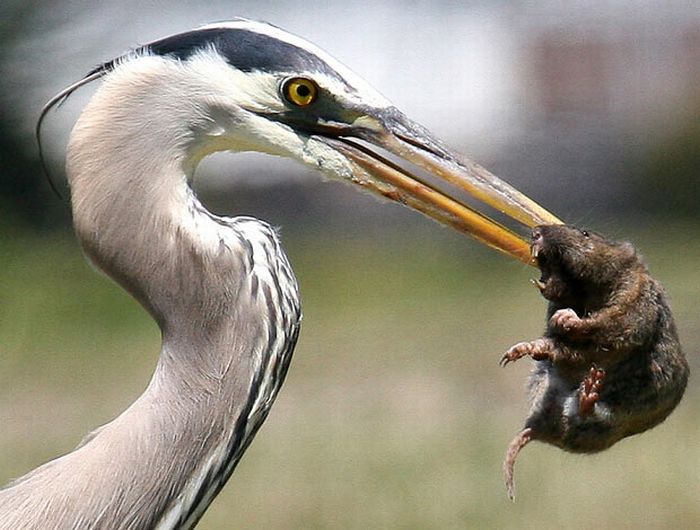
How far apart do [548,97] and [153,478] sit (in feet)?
53.1

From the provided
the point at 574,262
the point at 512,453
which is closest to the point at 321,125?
the point at 574,262

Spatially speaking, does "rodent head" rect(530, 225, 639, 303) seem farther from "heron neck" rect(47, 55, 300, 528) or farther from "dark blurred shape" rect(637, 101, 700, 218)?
"dark blurred shape" rect(637, 101, 700, 218)

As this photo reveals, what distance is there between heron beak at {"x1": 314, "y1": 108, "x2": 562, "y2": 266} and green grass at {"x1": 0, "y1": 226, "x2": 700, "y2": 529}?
206cm

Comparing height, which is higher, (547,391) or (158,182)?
(158,182)

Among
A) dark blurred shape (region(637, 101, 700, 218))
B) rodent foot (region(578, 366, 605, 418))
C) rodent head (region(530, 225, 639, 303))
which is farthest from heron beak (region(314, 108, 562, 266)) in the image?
dark blurred shape (region(637, 101, 700, 218))

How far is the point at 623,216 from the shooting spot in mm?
13461

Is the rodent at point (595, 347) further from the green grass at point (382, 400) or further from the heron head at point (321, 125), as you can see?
the green grass at point (382, 400)

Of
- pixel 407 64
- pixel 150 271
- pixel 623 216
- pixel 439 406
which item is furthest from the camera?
pixel 407 64

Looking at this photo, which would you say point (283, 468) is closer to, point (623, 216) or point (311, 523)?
point (311, 523)

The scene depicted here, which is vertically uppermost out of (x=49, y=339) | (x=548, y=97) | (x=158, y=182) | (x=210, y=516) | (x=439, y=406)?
(x=158, y=182)

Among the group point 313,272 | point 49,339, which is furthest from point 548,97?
point 49,339

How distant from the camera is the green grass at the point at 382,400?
493 cm

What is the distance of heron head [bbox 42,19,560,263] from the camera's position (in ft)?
8.50

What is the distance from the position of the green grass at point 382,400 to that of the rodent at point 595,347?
2.07 m
